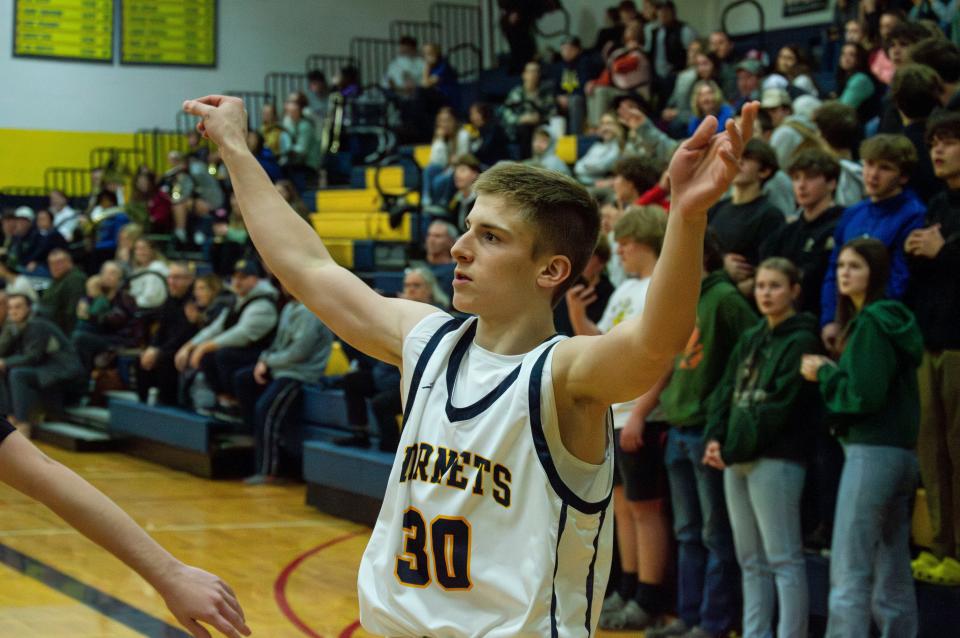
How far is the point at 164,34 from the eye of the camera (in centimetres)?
1994

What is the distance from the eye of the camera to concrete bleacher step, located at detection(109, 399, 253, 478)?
9875 millimetres

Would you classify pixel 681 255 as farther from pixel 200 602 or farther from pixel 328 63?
pixel 328 63

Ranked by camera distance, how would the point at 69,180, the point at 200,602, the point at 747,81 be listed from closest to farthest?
1. the point at 200,602
2. the point at 747,81
3. the point at 69,180

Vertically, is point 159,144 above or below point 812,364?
above

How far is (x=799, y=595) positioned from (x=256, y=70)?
1690cm

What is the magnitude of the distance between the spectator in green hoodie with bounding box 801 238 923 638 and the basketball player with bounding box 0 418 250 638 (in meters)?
3.11

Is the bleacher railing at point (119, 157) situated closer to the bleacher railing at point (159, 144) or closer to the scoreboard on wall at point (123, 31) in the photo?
the bleacher railing at point (159, 144)

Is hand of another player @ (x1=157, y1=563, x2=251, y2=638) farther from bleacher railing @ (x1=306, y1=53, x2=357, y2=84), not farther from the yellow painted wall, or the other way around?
bleacher railing @ (x1=306, y1=53, x2=357, y2=84)

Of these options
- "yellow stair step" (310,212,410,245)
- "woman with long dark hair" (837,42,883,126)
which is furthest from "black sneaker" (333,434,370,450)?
"yellow stair step" (310,212,410,245)

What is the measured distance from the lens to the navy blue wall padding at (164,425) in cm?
988

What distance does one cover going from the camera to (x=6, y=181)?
1859 cm

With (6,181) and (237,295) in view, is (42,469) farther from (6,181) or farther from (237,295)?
(6,181)

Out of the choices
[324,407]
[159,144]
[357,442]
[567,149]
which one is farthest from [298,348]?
[159,144]

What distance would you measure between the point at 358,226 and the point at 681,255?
42.8ft
